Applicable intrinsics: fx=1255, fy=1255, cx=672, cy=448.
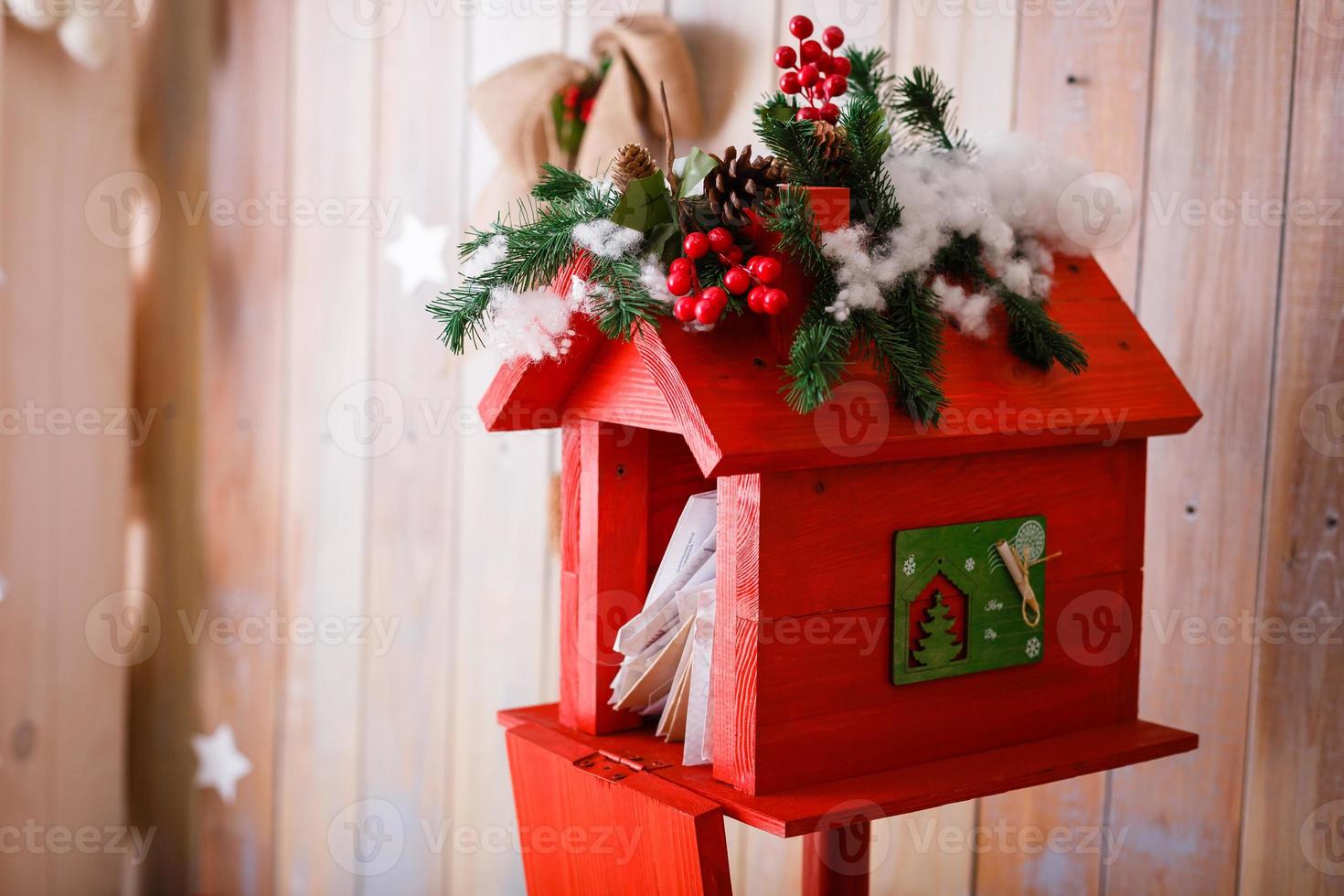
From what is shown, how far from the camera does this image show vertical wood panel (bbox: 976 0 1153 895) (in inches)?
51.0

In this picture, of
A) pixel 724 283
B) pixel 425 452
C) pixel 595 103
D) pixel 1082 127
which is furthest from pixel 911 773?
pixel 425 452

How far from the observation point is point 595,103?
1551 mm

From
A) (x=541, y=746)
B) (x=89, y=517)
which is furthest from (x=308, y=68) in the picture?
(x=541, y=746)

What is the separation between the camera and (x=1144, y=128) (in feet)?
4.24

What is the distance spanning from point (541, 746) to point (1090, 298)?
626 mm

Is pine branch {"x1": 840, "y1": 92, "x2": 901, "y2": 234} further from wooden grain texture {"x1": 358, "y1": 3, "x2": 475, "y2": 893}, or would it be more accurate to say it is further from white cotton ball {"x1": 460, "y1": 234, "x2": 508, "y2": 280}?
wooden grain texture {"x1": 358, "y1": 3, "x2": 475, "y2": 893}

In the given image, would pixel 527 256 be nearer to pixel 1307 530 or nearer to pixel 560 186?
pixel 560 186

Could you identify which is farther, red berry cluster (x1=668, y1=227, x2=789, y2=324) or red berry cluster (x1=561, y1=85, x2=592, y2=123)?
red berry cluster (x1=561, y1=85, x2=592, y2=123)

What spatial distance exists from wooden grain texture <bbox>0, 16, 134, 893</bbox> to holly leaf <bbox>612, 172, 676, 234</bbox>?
55.7 inches

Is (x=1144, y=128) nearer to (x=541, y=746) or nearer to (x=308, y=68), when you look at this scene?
(x=541, y=746)

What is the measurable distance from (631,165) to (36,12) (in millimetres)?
1385

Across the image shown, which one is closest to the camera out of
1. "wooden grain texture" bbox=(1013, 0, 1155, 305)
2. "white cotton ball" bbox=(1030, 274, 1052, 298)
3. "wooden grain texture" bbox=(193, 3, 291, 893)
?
"white cotton ball" bbox=(1030, 274, 1052, 298)

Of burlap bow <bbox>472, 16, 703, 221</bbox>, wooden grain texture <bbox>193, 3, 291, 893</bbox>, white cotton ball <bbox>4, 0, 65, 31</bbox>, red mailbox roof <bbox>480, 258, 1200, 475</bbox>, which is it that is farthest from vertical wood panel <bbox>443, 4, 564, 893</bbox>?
red mailbox roof <bbox>480, 258, 1200, 475</bbox>

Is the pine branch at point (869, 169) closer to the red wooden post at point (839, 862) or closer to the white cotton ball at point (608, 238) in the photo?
the white cotton ball at point (608, 238)
